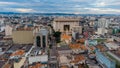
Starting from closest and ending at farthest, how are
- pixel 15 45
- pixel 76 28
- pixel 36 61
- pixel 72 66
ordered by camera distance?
pixel 72 66
pixel 36 61
pixel 15 45
pixel 76 28

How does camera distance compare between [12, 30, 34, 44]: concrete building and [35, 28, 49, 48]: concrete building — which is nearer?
[35, 28, 49, 48]: concrete building

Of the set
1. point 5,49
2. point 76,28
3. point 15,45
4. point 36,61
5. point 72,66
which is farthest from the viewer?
point 76,28

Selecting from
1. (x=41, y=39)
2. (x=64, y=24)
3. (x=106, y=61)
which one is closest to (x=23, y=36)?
(x=41, y=39)

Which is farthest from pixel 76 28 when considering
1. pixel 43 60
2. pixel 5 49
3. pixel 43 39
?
pixel 43 60

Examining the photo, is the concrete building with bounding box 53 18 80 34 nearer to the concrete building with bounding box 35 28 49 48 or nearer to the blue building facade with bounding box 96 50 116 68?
the concrete building with bounding box 35 28 49 48

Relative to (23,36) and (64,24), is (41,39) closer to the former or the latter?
(23,36)

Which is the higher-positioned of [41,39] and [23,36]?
[23,36]

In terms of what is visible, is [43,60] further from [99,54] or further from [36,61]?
[99,54]

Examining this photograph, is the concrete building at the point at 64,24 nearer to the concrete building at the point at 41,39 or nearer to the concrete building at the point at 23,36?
the concrete building at the point at 23,36

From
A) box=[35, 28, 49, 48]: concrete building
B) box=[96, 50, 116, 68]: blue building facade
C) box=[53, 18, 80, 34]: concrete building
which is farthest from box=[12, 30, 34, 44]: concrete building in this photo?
box=[53, 18, 80, 34]: concrete building

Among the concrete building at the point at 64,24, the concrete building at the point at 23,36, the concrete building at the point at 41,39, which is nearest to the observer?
the concrete building at the point at 41,39

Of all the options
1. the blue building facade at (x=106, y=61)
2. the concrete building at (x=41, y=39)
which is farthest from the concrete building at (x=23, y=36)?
the blue building facade at (x=106, y=61)
